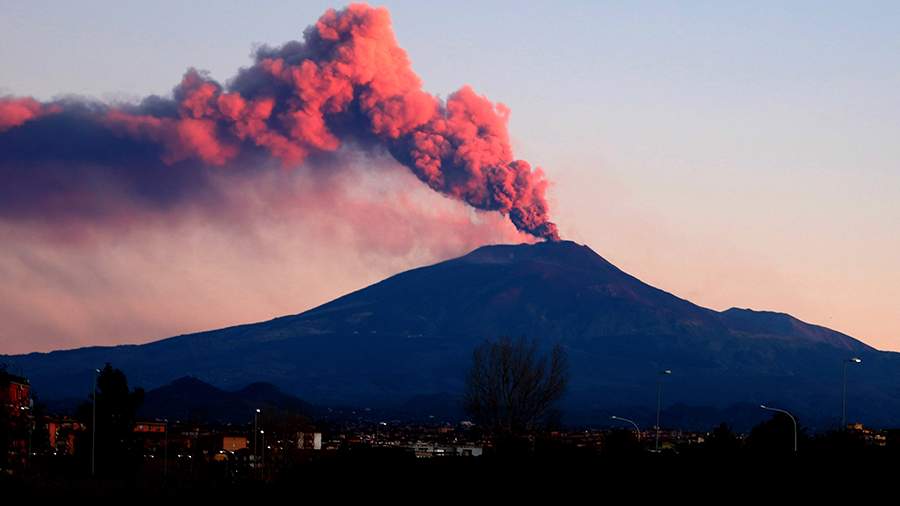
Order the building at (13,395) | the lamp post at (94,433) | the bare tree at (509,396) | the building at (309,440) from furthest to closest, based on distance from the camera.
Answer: the building at (309,440)
the bare tree at (509,396)
the building at (13,395)
the lamp post at (94,433)

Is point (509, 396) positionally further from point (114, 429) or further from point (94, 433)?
point (94, 433)

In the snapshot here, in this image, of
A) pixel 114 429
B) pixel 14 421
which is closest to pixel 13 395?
pixel 14 421

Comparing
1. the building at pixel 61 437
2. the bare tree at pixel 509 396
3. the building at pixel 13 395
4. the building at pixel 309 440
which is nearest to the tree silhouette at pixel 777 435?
the bare tree at pixel 509 396

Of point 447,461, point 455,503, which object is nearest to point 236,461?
point 447,461

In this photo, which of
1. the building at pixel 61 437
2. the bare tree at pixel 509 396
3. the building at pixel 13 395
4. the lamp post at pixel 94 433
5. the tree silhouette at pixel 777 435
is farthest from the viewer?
the building at pixel 61 437

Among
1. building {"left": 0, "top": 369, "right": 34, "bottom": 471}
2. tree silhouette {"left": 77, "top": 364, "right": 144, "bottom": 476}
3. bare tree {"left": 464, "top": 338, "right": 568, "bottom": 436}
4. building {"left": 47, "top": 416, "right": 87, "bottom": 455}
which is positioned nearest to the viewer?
building {"left": 0, "top": 369, "right": 34, "bottom": 471}

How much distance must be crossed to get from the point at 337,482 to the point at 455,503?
7.75 m

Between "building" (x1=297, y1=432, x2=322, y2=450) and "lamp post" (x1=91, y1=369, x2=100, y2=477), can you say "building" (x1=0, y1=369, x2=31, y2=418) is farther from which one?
"building" (x1=297, y1=432, x2=322, y2=450)

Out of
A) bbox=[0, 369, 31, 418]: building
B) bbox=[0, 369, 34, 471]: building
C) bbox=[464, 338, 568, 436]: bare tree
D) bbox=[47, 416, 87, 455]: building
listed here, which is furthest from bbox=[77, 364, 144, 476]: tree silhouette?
bbox=[47, 416, 87, 455]: building

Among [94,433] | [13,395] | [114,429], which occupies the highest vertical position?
[13,395]

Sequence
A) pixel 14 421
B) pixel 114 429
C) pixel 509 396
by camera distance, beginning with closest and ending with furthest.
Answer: pixel 14 421
pixel 114 429
pixel 509 396

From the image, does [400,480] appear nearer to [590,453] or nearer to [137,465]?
[590,453]

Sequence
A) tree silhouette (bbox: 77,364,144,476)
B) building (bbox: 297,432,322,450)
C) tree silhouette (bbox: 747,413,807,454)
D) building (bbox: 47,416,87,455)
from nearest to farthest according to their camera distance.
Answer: tree silhouette (bbox: 747,413,807,454)
tree silhouette (bbox: 77,364,144,476)
building (bbox: 47,416,87,455)
building (bbox: 297,432,322,450)

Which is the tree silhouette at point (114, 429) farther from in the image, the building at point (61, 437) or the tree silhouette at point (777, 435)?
the tree silhouette at point (777, 435)
